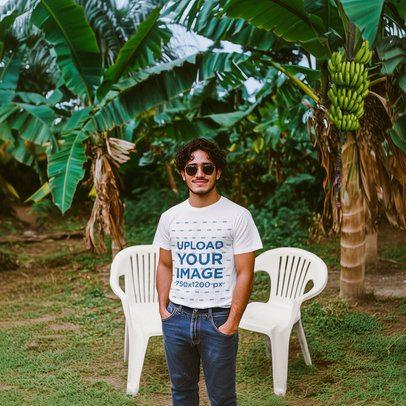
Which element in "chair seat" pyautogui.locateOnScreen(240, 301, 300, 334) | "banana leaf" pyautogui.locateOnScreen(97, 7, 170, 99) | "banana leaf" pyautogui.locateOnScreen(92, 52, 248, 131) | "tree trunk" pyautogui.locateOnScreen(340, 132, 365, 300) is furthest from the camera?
"banana leaf" pyautogui.locateOnScreen(92, 52, 248, 131)

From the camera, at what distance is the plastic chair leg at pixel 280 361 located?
3.99 metres

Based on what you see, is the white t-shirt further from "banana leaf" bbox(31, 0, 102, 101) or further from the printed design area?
"banana leaf" bbox(31, 0, 102, 101)

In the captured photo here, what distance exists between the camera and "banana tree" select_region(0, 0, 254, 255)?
603 centimetres

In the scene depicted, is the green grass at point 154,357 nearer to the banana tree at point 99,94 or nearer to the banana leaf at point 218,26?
the banana tree at point 99,94

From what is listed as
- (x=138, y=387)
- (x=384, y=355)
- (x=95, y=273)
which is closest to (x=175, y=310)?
(x=138, y=387)

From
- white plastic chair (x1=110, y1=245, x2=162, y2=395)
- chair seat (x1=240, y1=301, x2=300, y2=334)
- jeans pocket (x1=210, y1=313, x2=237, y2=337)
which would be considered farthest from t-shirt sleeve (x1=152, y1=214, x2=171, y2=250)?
chair seat (x1=240, y1=301, x2=300, y2=334)

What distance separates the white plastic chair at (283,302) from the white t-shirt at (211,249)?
56.5 inches

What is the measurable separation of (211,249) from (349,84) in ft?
8.20

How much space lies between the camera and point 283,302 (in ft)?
15.0

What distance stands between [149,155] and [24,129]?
3647mm

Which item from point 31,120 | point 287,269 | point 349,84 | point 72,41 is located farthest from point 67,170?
point 349,84

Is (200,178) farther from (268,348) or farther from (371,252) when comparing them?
(371,252)

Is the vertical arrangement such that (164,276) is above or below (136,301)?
above

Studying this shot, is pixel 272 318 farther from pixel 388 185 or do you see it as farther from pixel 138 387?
pixel 388 185
